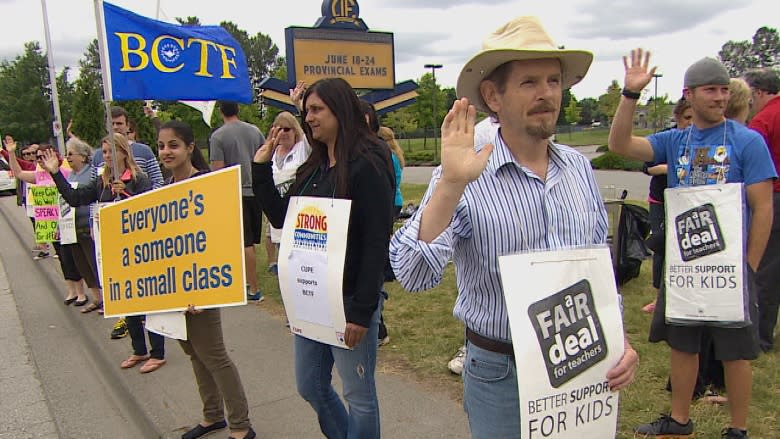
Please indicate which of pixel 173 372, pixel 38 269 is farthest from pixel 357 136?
pixel 38 269

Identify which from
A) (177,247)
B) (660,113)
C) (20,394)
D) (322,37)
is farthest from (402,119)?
(177,247)

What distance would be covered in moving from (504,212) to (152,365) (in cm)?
395

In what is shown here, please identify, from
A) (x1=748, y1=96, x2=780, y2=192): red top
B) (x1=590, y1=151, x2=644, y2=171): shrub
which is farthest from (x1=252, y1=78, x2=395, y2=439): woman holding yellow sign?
(x1=590, y1=151, x2=644, y2=171): shrub

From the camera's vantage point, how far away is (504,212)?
5.45 feet

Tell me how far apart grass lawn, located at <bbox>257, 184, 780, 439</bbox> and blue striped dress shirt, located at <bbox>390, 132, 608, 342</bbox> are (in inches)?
76.4

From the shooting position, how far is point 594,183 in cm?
187

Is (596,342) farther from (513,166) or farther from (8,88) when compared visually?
(8,88)

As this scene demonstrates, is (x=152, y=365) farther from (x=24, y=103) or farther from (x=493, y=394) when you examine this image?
(x=24, y=103)

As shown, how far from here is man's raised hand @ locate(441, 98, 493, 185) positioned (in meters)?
1.46

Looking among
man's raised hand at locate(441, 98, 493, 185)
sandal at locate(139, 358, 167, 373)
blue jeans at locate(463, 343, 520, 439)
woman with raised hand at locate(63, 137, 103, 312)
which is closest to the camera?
man's raised hand at locate(441, 98, 493, 185)

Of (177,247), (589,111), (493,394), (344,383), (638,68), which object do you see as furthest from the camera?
(589,111)

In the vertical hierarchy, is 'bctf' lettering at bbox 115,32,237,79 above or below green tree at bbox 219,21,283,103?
below

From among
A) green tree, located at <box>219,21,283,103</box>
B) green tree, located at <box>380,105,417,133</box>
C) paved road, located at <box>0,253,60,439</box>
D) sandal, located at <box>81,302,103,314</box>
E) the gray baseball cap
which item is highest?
green tree, located at <box>219,21,283,103</box>

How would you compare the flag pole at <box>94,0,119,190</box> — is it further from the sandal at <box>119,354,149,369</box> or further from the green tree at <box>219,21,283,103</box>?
the green tree at <box>219,21,283,103</box>
